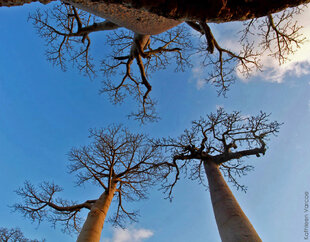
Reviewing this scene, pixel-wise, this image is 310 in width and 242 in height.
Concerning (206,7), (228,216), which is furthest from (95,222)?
(206,7)

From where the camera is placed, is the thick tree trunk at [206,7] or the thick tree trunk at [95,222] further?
the thick tree trunk at [95,222]

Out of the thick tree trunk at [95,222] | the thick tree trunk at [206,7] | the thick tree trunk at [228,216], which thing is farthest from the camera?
the thick tree trunk at [95,222]

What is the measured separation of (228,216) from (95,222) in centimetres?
276

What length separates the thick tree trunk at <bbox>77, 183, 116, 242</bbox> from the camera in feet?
11.8

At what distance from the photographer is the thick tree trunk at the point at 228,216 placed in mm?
2751

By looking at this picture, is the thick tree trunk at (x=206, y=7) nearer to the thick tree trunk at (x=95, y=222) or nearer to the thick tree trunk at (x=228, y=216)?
the thick tree trunk at (x=228, y=216)

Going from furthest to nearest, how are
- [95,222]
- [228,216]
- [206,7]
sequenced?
1. [95,222]
2. [228,216]
3. [206,7]

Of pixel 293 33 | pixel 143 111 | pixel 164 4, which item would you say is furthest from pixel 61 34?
pixel 293 33

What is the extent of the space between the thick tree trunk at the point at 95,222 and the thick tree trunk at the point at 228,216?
2452 millimetres

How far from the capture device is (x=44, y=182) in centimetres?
542

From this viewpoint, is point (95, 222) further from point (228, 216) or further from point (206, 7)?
point (206, 7)

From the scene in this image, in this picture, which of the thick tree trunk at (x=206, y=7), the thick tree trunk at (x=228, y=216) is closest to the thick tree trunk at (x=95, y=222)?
the thick tree trunk at (x=228, y=216)

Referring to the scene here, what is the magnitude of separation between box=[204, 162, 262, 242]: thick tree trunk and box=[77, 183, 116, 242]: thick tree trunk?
2452mm

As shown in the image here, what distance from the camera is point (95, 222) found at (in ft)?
13.1
